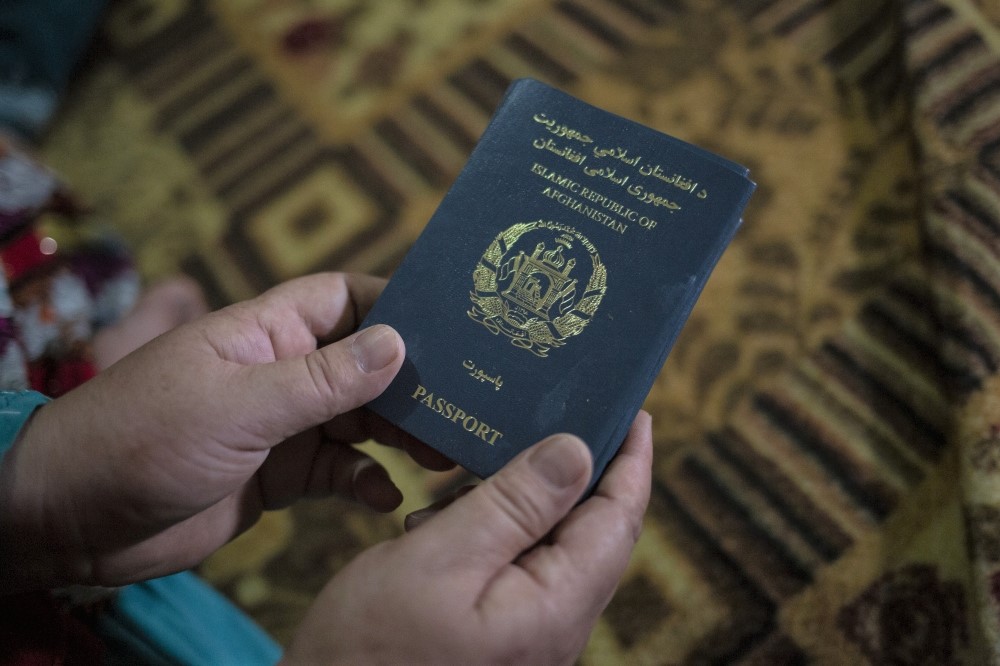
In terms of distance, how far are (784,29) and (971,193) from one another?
43 cm

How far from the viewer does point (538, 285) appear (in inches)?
23.3

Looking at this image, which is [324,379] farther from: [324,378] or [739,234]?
[739,234]

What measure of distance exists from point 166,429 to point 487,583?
272 millimetres

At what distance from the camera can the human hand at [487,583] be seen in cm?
48

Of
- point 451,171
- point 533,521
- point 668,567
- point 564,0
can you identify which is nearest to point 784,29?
point 564,0

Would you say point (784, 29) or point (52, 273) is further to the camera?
point (784, 29)

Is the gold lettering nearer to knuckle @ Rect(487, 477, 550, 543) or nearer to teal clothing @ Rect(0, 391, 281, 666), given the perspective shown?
knuckle @ Rect(487, 477, 550, 543)

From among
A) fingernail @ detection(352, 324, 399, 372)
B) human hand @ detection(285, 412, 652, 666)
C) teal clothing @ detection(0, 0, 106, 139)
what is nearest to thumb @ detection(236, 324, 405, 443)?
fingernail @ detection(352, 324, 399, 372)

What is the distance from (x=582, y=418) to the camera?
0.55 meters

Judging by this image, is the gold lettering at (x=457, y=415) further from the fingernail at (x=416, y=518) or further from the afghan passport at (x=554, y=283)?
the fingernail at (x=416, y=518)

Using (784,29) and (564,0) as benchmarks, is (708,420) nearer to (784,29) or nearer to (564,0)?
(784,29)

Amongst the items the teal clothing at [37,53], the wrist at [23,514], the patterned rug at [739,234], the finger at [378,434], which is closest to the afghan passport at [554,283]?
the finger at [378,434]

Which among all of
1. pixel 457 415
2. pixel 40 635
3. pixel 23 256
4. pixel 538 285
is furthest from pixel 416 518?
pixel 23 256

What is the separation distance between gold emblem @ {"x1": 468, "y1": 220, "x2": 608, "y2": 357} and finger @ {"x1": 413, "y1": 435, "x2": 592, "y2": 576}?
0.10 m
